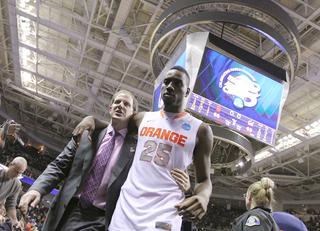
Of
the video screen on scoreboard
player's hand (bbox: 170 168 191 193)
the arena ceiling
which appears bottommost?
player's hand (bbox: 170 168 191 193)

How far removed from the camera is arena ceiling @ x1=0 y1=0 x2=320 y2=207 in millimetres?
12977

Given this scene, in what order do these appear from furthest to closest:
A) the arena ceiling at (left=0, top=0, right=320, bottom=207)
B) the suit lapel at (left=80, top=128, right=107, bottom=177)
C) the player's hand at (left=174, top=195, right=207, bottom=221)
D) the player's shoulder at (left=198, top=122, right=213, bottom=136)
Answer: the arena ceiling at (left=0, top=0, right=320, bottom=207) < the suit lapel at (left=80, top=128, right=107, bottom=177) < the player's shoulder at (left=198, top=122, right=213, bottom=136) < the player's hand at (left=174, top=195, right=207, bottom=221)

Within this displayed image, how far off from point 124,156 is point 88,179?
0.32m

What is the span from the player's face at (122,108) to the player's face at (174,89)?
0.37m

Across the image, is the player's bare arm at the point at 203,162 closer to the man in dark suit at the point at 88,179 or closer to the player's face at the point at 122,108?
the man in dark suit at the point at 88,179

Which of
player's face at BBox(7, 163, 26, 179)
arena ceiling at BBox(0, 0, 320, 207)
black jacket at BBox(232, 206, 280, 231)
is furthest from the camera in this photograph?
arena ceiling at BBox(0, 0, 320, 207)

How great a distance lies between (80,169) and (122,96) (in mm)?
652

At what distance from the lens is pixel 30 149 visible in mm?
35969

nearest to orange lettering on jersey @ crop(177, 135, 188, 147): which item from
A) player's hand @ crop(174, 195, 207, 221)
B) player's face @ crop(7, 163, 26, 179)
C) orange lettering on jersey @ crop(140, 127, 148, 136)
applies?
orange lettering on jersey @ crop(140, 127, 148, 136)

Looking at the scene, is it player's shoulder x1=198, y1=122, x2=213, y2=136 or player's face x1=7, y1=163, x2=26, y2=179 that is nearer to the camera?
player's shoulder x1=198, y1=122, x2=213, y2=136

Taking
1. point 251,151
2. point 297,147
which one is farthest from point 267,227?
point 297,147

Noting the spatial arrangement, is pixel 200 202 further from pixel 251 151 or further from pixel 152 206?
pixel 251 151

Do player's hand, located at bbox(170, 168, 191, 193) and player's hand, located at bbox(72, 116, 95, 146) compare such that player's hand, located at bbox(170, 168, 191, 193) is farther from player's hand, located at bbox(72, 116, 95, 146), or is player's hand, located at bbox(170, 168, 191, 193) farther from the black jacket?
the black jacket

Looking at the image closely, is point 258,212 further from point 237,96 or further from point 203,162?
point 237,96
